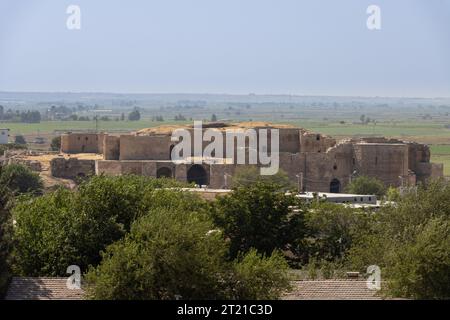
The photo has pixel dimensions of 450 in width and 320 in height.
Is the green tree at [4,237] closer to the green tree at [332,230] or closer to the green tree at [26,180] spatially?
the green tree at [332,230]

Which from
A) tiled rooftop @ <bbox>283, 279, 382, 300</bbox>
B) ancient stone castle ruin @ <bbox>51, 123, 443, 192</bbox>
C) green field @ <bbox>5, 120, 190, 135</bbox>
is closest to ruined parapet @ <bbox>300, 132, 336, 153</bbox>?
ancient stone castle ruin @ <bbox>51, 123, 443, 192</bbox>

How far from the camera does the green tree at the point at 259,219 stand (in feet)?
102

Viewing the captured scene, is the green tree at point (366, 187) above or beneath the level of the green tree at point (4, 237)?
beneath

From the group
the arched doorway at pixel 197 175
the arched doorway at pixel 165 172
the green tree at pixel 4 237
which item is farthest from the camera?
the arched doorway at pixel 197 175

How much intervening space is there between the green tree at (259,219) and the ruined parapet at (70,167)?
28.7 meters

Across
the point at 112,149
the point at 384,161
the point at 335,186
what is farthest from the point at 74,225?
the point at 112,149

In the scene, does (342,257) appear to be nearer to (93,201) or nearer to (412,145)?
(93,201)

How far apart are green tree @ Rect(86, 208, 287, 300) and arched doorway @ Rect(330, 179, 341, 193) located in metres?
33.6

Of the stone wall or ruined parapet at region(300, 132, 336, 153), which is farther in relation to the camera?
the stone wall

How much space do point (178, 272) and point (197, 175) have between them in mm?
36365

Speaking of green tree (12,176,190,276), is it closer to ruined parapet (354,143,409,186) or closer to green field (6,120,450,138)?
ruined parapet (354,143,409,186)

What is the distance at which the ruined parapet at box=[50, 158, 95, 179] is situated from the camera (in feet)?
200

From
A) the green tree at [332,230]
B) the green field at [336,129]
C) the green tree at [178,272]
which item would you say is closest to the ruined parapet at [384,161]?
the green tree at [332,230]

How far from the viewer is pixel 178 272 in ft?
72.6
